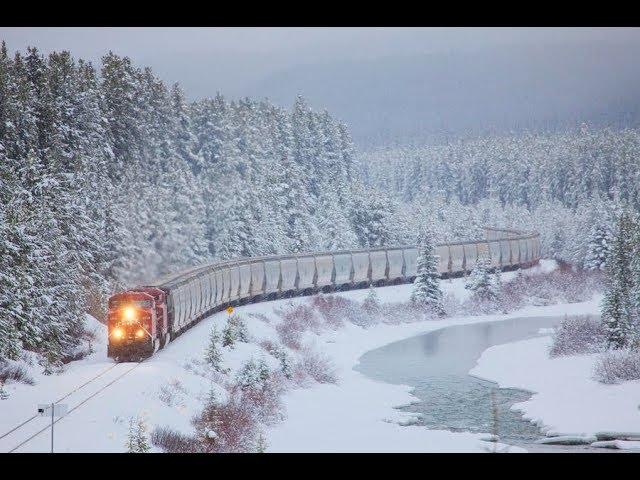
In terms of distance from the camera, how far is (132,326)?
28.7 metres

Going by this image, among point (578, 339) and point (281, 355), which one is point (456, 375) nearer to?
point (578, 339)

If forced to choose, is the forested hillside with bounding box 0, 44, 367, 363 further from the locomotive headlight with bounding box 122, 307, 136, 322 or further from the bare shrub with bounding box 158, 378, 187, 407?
the bare shrub with bounding box 158, 378, 187, 407

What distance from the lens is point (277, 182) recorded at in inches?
2677

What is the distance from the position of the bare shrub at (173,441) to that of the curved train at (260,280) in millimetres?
7443

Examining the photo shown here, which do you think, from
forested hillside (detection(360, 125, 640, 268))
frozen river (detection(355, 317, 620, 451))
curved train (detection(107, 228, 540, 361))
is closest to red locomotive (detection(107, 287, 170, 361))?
curved train (detection(107, 228, 540, 361))

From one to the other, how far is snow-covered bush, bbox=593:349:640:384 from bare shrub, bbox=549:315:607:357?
11.3 ft

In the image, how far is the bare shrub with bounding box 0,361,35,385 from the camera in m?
24.9

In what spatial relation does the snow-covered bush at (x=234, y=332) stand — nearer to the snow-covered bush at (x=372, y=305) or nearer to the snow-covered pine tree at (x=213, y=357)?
the snow-covered pine tree at (x=213, y=357)

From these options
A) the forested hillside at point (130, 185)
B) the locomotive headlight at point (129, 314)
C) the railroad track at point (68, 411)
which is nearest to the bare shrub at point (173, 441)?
the railroad track at point (68, 411)

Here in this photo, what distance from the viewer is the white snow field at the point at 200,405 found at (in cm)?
2037

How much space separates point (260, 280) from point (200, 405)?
1051 inches

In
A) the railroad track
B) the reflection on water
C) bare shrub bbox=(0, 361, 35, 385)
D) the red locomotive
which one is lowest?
the reflection on water

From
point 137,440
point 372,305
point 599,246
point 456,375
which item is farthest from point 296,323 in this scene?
point 137,440
